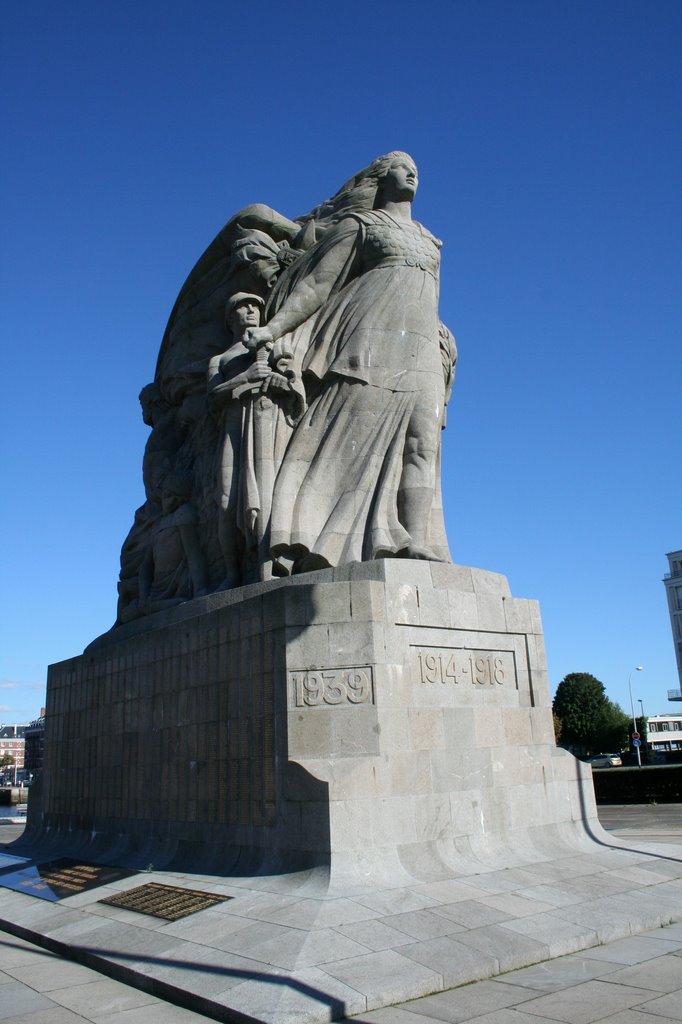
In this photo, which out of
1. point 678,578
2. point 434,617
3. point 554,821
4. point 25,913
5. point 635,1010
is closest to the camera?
point 635,1010

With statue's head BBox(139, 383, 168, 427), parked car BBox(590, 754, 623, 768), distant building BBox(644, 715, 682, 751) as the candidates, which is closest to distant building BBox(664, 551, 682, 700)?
distant building BBox(644, 715, 682, 751)

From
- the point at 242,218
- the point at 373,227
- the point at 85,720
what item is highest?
the point at 242,218

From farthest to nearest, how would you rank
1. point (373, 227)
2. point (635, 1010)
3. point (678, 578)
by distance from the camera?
point (678, 578), point (373, 227), point (635, 1010)

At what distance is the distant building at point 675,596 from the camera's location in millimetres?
69625

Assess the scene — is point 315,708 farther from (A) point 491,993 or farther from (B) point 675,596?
(B) point 675,596

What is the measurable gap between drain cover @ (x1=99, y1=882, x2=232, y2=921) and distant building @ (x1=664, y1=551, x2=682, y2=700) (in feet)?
220

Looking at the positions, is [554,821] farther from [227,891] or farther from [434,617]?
[227,891]

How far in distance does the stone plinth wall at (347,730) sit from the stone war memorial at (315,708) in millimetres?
29

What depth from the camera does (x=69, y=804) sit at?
40.6 feet

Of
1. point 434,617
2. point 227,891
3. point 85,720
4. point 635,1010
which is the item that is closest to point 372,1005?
point 635,1010

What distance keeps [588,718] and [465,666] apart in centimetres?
5266

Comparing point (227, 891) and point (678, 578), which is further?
point (678, 578)

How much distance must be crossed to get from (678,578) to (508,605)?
6753 centimetres

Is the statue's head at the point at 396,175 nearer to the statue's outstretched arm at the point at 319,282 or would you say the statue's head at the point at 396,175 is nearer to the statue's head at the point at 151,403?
the statue's outstretched arm at the point at 319,282
